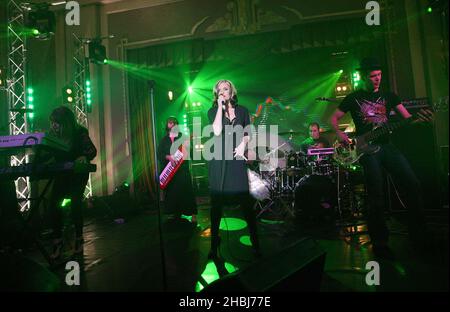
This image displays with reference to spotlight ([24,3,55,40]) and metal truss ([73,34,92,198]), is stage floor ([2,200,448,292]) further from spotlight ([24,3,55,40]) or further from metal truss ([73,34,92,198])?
spotlight ([24,3,55,40])

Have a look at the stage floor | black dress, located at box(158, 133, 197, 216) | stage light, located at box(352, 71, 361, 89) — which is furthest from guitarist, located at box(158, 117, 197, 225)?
stage light, located at box(352, 71, 361, 89)

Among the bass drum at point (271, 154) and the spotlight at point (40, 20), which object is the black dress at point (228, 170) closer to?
the bass drum at point (271, 154)

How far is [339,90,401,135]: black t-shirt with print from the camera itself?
2991 millimetres

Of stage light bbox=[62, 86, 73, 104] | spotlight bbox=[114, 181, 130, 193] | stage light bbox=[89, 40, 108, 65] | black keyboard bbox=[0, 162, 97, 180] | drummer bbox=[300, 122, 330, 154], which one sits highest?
stage light bbox=[89, 40, 108, 65]

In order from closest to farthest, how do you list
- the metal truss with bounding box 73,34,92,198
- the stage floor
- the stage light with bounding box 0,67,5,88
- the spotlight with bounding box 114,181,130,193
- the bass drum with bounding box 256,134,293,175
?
1. the stage floor
2. the bass drum with bounding box 256,134,293,175
3. the stage light with bounding box 0,67,5,88
4. the spotlight with bounding box 114,181,130,193
5. the metal truss with bounding box 73,34,92,198

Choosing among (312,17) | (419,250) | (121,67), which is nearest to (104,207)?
(121,67)

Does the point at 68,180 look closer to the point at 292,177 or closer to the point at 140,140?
the point at 292,177

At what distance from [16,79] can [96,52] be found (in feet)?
6.45

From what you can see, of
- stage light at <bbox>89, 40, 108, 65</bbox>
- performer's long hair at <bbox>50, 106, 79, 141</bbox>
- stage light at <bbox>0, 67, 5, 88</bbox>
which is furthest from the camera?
stage light at <bbox>89, 40, 108, 65</bbox>

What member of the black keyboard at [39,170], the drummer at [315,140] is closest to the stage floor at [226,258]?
the black keyboard at [39,170]

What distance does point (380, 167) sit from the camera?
3.02m

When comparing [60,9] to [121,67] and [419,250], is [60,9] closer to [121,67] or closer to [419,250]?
[121,67]

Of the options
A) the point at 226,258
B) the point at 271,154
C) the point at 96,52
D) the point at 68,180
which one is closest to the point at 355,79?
the point at 271,154

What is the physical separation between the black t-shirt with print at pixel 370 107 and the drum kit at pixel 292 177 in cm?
183
